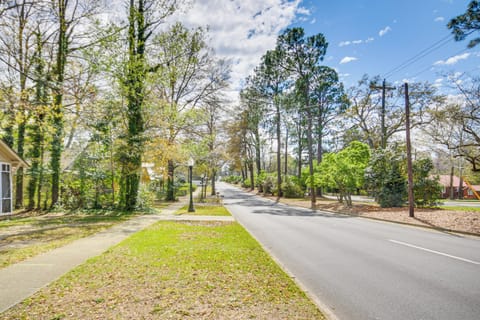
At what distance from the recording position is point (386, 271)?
5566 millimetres

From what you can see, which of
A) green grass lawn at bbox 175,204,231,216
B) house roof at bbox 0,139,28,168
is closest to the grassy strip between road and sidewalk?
green grass lawn at bbox 175,204,231,216

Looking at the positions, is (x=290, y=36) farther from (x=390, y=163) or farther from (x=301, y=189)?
(x=301, y=189)

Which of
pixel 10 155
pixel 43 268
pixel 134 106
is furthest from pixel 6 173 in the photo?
pixel 43 268

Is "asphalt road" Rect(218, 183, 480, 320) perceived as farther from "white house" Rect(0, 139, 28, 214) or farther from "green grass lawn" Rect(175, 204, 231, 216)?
"white house" Rect(0, 139, 28, 214)

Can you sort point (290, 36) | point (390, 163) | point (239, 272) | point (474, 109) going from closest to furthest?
point (239, 272), point (474, 109), point (390, 163), point (290, 36)

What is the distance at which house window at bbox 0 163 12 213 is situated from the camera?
13624 millimetres

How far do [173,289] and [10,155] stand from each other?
14729 mm

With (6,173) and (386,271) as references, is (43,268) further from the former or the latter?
(6,173)

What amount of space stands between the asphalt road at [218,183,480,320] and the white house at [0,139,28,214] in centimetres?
1328

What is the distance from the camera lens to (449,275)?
5293mm

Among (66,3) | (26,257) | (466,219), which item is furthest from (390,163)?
(66,3)

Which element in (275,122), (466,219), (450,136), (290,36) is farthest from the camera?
(275,122)

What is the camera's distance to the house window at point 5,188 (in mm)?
13624

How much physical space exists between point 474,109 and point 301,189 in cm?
1879
